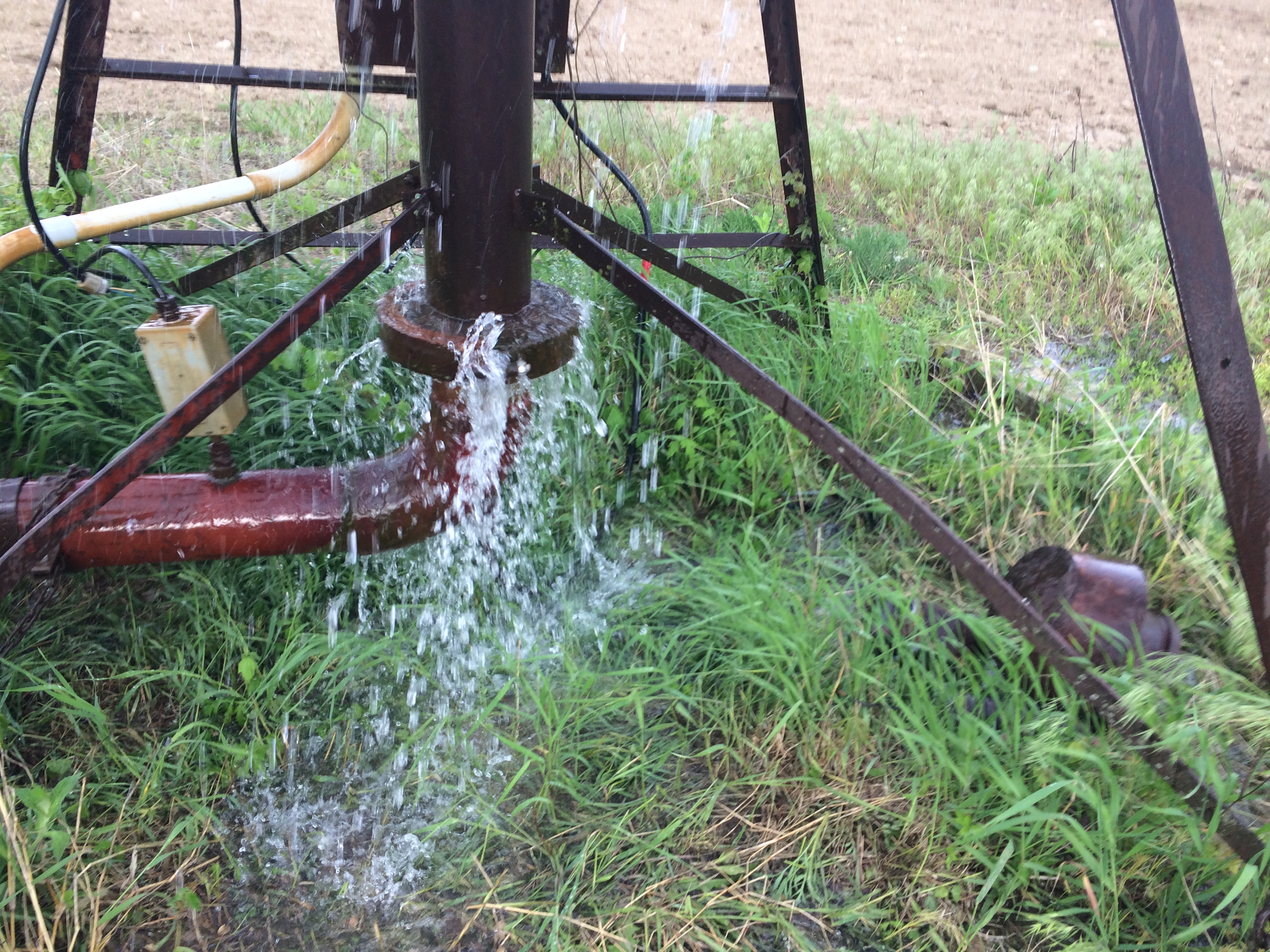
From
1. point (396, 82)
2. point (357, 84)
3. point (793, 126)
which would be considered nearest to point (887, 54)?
point (793, 126)

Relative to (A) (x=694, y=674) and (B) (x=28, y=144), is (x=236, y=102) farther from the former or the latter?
(A) (x=694, y=674)

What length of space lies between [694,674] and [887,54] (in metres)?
7.21

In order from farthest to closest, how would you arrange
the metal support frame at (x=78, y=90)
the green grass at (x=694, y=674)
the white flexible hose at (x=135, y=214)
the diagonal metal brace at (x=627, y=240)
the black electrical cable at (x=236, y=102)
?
the black electrical cable at (x=236, y=102)
the metal support frame at (x=78, y=90)
the white flexible hose at (x=135, y=214)
the diagonal metal brace at (x=627, y=240)
the green grass at (x=694, y=674)

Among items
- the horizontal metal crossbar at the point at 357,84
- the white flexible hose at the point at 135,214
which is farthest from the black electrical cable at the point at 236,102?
the white flexible hose at the point at 135,214

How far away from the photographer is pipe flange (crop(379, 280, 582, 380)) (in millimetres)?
1714

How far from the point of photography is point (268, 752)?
1.82 meters

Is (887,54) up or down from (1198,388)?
up

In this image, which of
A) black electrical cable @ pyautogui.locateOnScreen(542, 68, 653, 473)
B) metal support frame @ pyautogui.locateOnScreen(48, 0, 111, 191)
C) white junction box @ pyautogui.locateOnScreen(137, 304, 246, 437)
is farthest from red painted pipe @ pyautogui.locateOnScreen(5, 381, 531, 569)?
metal support frame @ pyautogui.locateOnScreen(48, 0, 111, 191)

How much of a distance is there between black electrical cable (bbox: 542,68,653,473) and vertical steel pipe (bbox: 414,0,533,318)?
2.02 ft

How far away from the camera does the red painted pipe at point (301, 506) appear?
1726mm

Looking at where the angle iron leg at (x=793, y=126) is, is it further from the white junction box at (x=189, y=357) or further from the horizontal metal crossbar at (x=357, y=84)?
the white junction box at (x=189, y=357)

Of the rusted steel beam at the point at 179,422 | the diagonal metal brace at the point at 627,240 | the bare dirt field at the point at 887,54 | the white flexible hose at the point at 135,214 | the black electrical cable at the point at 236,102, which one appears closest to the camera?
the rusted steel beam at the point at 179,422

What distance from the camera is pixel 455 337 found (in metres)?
1.72

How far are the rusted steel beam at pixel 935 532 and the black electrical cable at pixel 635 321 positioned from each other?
667 millimetres
